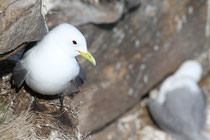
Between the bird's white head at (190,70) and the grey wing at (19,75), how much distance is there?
112 inches

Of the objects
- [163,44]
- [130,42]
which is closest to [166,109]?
[163,44]

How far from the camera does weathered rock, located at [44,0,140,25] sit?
7.19ft

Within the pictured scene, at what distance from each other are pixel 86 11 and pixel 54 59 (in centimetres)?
116

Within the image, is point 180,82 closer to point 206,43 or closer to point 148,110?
point 148,110

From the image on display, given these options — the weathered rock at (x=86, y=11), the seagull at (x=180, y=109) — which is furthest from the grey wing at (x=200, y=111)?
the weathered rock at (x=86, y=11)

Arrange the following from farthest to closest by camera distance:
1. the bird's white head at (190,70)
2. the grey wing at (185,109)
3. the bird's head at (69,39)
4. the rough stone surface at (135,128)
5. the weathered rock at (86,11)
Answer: the bird's white head at (190,70), the grey wing at (185,109), the rough stone surface at (135,128), the weathered rock at (86,11), the bird's head at (69,39)

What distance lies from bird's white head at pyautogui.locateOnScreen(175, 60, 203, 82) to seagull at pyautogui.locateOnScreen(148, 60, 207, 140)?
0.10 m

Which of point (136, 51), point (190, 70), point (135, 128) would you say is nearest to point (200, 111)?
point (190, 70)

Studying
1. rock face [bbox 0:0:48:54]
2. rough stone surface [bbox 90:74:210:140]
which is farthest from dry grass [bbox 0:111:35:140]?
rough stone surface [bbox 90:74:210:140]

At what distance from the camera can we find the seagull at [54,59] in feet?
4.25

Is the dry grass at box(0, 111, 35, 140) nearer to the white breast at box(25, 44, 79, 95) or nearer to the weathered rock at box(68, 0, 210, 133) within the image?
the white breast at box(25, 44, 79, 95)

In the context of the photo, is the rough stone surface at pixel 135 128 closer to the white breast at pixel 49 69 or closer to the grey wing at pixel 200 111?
the grey wing at pixel 200 111

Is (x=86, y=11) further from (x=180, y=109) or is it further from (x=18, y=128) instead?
(x=180, y=109)

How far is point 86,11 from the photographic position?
2.40m
